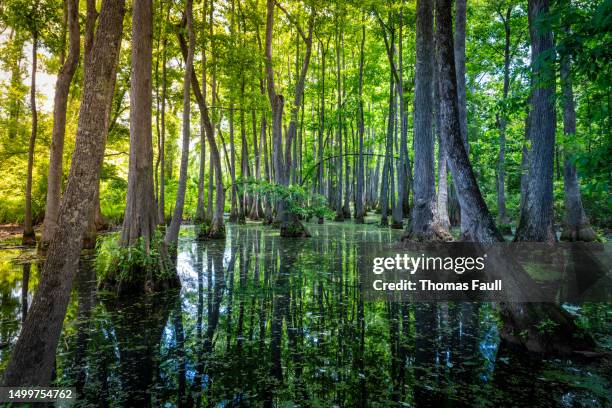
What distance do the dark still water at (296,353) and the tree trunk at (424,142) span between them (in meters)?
3.27

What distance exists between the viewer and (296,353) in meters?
4.67

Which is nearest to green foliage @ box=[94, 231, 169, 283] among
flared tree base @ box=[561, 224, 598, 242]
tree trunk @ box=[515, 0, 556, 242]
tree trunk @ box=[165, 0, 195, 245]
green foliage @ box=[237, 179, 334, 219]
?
tree trunk @ box=[165, 0, 195, 245]

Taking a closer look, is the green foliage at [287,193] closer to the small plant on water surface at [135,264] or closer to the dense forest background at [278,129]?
the dense forest background at [278,129]

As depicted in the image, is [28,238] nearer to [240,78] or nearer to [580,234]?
[240,78]

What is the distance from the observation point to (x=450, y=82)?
6.01m

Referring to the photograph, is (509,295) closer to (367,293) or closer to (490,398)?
(490,398)

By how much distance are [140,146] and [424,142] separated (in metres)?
7.81

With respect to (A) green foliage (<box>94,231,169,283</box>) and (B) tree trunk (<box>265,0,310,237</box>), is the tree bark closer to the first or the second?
(A) green foliage (<box>94,231,169,283</box>)

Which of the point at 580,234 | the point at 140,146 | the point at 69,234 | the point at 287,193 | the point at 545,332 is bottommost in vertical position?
the point at 545,332

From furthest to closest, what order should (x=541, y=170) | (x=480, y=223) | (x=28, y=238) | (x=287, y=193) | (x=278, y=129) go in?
(x=278, y=129), (x=287, y=193), (x=28, y=238), (x=541, y=170), (x=480, y=223)

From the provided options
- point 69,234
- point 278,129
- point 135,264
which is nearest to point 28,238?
point 135,264

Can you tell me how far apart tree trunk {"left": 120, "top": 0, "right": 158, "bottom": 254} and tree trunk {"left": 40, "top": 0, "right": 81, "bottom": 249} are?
550 centimetres

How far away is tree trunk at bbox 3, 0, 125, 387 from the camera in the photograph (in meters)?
2.97

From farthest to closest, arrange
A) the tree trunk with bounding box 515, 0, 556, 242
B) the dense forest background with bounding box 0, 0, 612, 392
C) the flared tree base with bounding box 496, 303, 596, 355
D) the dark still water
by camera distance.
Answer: the tree trunk with bounding box 515, 0, 556, 242 → the flared tree base with bounding box 496, 303, 596, 355 → the dark still water → the dense forest background with bounding box 0, 0, 612, 392
